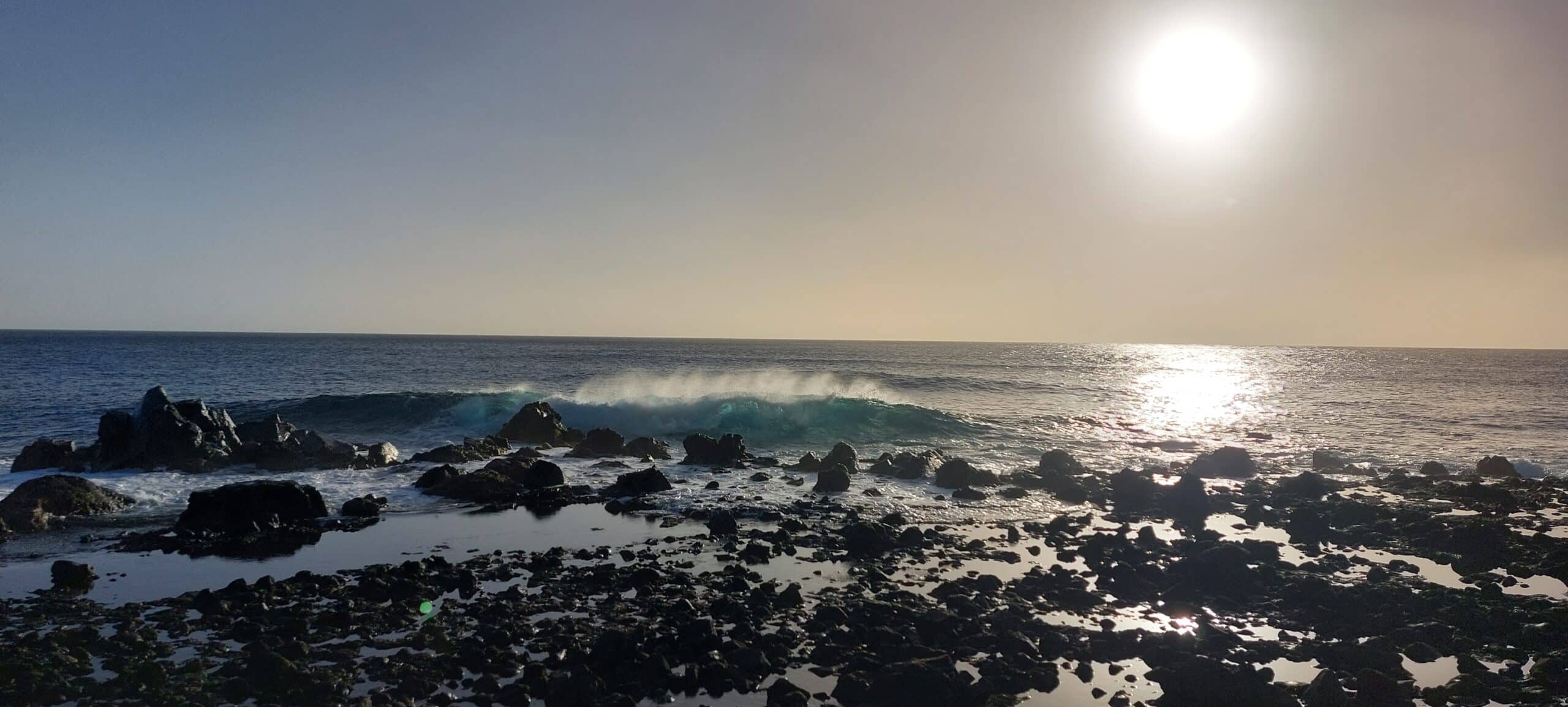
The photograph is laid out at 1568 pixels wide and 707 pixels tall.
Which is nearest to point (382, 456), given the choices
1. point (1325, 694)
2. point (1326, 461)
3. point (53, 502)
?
point (53, 502)

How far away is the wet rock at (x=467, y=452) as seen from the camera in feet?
85.5

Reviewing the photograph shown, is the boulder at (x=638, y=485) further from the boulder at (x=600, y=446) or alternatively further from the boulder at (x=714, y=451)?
the boulder at (x=600, y=446)

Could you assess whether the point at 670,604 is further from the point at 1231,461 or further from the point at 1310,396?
the point at 1310,396

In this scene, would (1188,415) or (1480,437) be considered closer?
(1480,437)

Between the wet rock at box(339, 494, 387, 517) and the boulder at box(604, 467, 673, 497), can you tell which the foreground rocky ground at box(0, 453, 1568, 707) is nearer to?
the boulder at box(604, 467, 673, 497)

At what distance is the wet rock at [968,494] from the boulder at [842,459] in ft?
15.4

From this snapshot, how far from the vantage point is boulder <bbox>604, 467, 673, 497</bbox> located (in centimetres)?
2134

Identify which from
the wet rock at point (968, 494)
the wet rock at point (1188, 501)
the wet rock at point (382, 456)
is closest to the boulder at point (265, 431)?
the wet rock at point (382, 456)

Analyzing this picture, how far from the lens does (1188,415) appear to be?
161 feet

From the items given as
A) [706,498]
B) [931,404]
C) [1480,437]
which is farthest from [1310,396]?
[706,498]

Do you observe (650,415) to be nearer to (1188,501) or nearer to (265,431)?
(265,431)

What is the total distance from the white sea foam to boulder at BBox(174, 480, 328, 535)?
22996mm

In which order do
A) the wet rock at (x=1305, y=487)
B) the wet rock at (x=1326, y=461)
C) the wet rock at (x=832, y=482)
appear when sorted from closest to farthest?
the wet rock at (x=1305, y=487) < the wet rock at (x=832, y=482) < the wet rock at (x=1326, y=461)

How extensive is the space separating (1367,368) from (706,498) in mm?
129022
